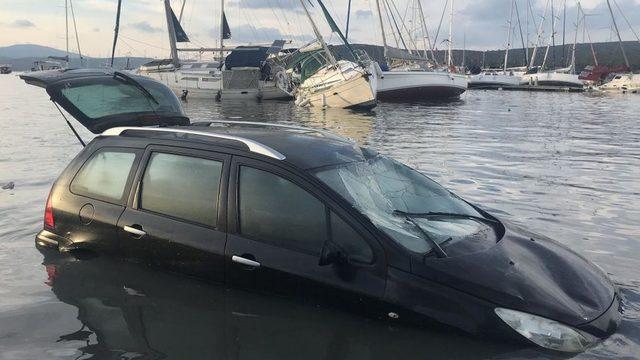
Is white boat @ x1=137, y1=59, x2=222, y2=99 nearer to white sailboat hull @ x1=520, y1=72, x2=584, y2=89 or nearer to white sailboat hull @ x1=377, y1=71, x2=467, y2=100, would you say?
white sailboat hull @ x1=377, y1=71, x2=467, y2=100

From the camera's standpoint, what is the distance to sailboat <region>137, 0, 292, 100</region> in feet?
138

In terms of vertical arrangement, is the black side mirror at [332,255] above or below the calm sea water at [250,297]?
above

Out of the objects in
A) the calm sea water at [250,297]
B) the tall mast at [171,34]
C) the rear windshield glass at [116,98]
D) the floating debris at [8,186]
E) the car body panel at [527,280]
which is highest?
the tall mast at [171,34]

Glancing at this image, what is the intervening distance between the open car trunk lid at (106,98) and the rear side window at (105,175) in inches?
57.4

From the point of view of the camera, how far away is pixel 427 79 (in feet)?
130

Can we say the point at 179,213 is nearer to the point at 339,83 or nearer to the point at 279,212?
the point at 279,212

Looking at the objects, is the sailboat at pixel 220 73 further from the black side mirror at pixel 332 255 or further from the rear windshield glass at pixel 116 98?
the black side mirror at pixel 332 255

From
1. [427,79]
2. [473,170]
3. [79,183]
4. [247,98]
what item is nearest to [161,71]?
[247,98]

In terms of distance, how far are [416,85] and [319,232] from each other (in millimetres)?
36674

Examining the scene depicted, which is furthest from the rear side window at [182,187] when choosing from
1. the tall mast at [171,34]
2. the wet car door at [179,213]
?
the tall mast at [171,34]

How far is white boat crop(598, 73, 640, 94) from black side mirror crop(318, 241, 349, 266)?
2464 inches

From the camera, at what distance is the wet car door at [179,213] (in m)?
4.18

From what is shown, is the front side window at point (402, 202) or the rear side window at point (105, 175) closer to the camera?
the front side window at point (402, 202)

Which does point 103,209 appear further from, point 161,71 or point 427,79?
point 161,71
